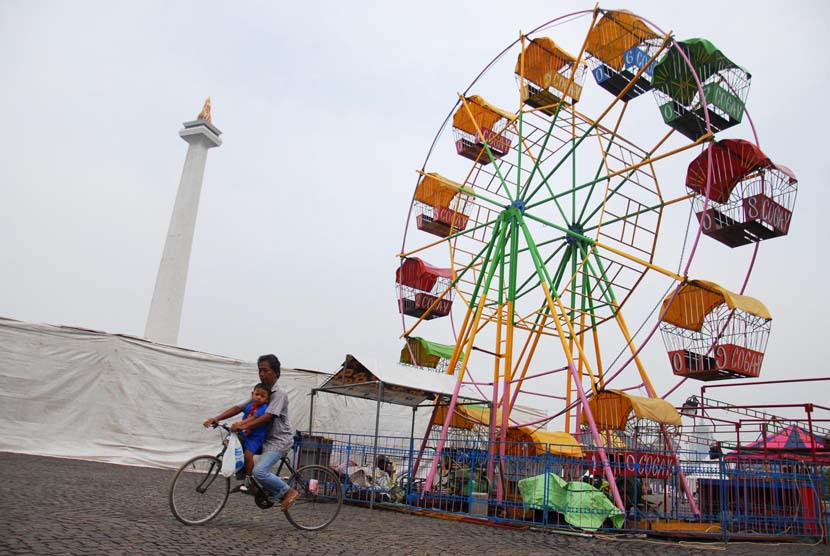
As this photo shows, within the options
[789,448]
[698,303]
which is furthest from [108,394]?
[789,448]

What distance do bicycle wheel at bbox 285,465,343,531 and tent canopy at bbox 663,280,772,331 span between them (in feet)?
23.1

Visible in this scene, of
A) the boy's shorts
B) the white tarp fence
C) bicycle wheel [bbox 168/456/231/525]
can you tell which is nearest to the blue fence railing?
the boy's shorts

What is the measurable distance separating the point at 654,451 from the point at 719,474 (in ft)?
3.22

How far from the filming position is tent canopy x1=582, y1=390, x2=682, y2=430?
33.7 feet

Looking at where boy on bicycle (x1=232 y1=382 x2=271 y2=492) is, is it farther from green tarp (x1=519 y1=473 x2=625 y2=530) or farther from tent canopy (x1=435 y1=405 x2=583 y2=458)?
tent canopy (x1=435 y1=405 x2=583 y2=458)

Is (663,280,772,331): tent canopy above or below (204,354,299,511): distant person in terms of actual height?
above

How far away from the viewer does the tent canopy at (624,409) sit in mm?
10266

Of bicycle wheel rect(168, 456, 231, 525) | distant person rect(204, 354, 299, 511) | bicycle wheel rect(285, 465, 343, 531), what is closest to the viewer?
bicycle wheel rect(168, 456, 231, 525)

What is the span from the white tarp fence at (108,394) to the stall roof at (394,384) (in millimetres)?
4279

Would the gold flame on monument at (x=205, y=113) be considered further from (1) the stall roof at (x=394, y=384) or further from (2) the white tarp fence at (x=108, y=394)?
(1) the stall roof at (x=394, y=384)

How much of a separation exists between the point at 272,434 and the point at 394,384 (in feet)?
15.1

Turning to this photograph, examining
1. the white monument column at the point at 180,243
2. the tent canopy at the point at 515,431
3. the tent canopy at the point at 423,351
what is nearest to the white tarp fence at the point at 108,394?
the tent canopy at the point at 423,351

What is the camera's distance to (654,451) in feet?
31.6

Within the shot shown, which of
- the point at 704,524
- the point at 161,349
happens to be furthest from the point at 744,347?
the point at 161,349
